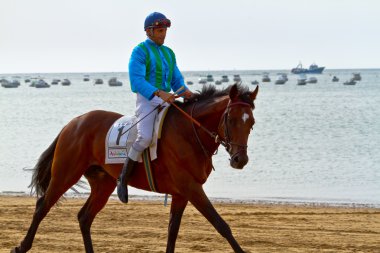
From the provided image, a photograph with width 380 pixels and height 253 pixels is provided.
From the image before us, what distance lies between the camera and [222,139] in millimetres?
8914

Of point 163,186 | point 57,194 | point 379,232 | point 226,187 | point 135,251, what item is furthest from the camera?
point 226,187

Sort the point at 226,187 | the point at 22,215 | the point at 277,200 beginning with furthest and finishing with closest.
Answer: the point at 226,187
the point at 277,200
the point at 22,215

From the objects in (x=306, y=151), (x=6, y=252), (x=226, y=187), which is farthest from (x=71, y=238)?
(x=306, y=151)

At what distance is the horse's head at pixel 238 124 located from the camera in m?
8.52

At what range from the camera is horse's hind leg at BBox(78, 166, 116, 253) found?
10336mm

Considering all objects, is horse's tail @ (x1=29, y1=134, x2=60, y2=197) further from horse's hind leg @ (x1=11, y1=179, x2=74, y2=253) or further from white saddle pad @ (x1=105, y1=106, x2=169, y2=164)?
white saddle pad @ (x1=105, y1=106, x2=169, y2=164)

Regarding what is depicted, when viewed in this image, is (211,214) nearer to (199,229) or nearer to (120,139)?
(120,139)

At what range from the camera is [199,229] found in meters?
13.0

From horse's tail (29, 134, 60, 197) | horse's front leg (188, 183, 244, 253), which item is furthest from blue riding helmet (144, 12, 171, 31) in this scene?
horse's tail (29, 134, 60, 197)

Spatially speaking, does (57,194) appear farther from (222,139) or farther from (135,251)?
(222,139)

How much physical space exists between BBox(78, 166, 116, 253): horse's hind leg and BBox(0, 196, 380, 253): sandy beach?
0.82m

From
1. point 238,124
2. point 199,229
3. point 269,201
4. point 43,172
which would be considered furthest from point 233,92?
point 269,201

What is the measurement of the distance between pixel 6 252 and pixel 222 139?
11.7 ft

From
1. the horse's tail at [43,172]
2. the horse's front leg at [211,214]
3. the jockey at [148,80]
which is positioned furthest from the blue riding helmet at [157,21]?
the horse's tail at [43,172]
